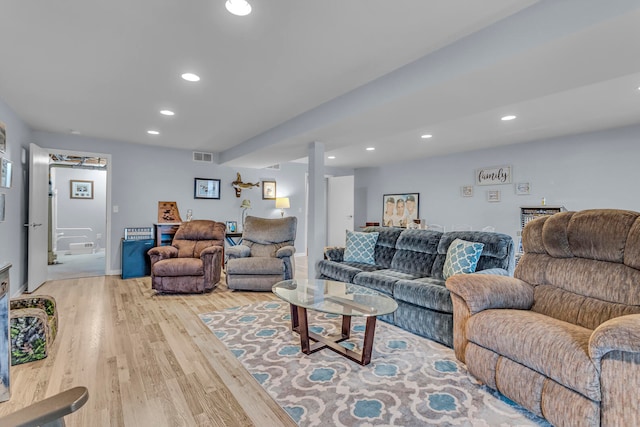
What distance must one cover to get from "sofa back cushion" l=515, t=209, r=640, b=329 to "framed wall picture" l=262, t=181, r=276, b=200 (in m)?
5.35

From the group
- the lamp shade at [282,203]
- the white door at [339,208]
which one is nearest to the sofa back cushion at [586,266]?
the lamp shade at [282,203]

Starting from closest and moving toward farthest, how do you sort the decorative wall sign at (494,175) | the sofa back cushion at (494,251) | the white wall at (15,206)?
the sofa back cushion at (494,251) < the white wall at (15,206) < the decorative wall sign at (494,175)

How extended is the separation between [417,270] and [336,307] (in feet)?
4.83

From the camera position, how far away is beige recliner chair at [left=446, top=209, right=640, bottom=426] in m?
1.40

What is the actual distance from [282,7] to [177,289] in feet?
11.7

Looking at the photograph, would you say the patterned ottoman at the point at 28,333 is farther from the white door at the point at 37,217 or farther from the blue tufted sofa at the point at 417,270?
the blue tufted sofa at the point at 417,270

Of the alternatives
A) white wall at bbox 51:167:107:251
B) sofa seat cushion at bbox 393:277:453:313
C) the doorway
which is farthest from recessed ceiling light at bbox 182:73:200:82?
white wall at bbox 51:167:107:251

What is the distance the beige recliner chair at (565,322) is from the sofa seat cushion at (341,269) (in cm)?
150

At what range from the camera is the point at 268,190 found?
6.97 meters

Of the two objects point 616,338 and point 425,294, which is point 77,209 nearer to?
point 425,294

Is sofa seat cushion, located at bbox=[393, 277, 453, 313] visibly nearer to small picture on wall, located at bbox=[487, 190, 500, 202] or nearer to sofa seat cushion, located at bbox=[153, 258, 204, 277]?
sofa seat cushion, located at bbox=[153, 258, 204, 277]

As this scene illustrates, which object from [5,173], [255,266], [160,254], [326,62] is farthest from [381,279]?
[5,173]

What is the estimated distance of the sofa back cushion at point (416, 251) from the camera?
11.4ft

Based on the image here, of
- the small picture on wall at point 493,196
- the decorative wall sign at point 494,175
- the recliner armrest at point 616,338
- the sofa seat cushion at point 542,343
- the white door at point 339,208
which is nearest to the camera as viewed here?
the recliner armrest at point 616,338
